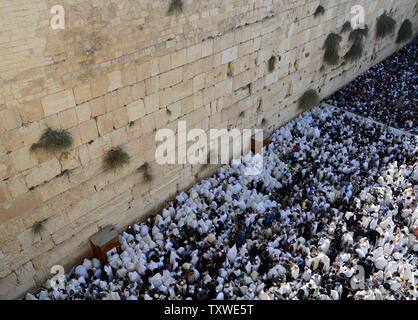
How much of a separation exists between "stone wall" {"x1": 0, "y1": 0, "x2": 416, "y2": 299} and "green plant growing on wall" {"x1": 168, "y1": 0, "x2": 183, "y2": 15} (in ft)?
0.44

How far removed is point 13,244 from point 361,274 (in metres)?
6.11

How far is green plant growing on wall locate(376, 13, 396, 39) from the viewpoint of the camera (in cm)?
1299

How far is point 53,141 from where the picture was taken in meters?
5.50

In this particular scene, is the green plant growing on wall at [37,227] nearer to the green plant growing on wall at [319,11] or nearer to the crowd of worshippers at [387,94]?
the green plant growing on wall at [319,11]

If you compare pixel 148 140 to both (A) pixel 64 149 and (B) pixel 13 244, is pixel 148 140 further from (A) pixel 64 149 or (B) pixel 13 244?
(B) pixel 13 244

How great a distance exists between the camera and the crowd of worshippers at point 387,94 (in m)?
11.1

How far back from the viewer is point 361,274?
6707mm

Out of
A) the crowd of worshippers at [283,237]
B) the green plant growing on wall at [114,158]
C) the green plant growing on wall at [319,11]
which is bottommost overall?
the crowd of worshippers at [283,237]

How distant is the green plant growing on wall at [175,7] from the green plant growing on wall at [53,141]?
2.69 m

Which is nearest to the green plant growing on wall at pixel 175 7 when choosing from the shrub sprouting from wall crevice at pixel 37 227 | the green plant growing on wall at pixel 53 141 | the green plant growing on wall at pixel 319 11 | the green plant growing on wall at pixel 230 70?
the green plant growing on wall at pixel 230 70

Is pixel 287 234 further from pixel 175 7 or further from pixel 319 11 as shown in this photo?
pixel 319 11

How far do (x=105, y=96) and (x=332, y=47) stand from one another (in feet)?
25.7

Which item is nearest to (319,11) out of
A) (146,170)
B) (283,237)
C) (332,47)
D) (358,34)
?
(332,47)

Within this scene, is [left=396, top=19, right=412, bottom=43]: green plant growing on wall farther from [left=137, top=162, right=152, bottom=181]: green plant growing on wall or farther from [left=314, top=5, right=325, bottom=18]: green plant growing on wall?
[left=137, top=162, right=152, bottom=181]: green plant growing on wall
